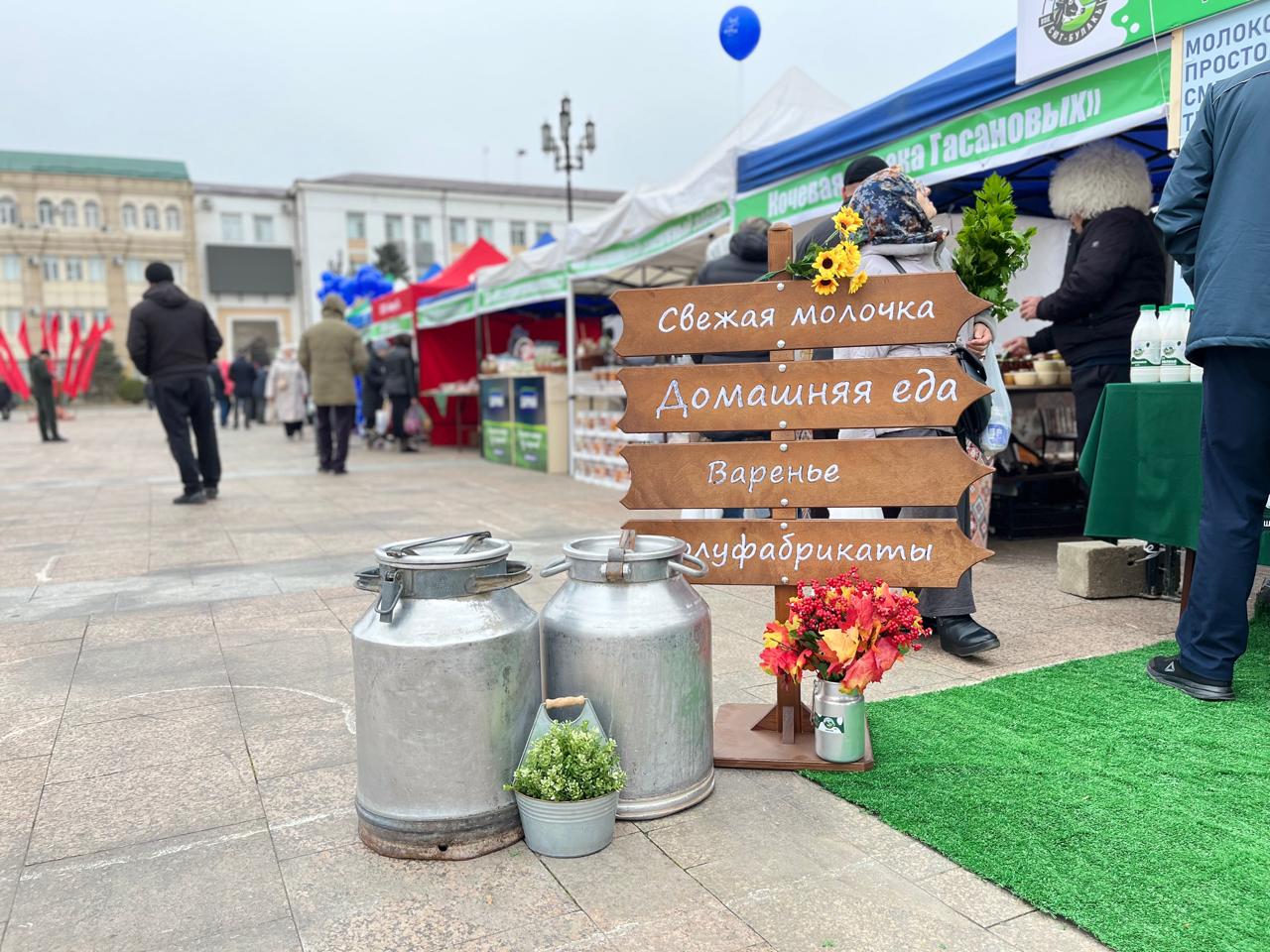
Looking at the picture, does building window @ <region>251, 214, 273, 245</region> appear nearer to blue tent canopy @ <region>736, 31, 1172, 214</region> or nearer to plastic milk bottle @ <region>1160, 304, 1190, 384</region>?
blue tent canopy @ <region>736, 31, 1172, 214</region>

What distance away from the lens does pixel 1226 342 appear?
2842mm

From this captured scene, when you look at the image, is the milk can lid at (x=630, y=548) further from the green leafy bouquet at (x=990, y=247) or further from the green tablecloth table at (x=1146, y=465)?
the green tablecloth table at (x=1146, y=465)

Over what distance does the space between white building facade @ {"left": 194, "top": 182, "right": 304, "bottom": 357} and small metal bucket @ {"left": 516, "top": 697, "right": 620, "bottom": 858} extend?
62504 millimetres

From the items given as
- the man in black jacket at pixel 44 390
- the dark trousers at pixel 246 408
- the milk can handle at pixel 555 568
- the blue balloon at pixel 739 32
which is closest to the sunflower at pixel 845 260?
the milk can handle at pixel 555 568

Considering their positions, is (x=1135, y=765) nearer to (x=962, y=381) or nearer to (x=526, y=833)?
(x=962, y=381)

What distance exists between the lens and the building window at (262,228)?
201 ft

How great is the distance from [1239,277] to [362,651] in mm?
2770

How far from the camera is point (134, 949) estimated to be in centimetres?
186

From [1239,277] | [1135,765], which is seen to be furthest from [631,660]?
[1239,277]

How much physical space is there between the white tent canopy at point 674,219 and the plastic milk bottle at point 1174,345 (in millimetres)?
3932

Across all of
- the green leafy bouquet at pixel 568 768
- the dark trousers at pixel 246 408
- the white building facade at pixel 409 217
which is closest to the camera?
the green leafy bouquet at pixel 568 768

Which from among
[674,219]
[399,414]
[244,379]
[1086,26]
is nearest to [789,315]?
[1086,26]

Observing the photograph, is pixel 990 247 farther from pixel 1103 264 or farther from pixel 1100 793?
pixel 1100 793

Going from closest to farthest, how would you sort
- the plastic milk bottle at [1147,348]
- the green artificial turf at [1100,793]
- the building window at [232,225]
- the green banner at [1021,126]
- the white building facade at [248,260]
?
the green artificial turf at [1100,793] < the plastic milk bottle at [1147,348] < the green banner at [1021,126] < the white building facade at [248,260] < the building window at [232,225]
